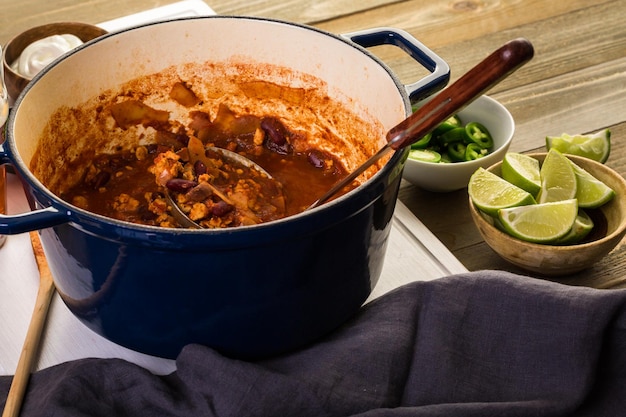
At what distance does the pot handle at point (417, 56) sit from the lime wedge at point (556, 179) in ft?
1.01

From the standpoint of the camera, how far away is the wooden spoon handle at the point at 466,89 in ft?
3.43

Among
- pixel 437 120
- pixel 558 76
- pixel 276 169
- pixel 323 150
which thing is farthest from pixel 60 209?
pixel 558 76

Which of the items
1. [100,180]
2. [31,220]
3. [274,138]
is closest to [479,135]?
[274,138]

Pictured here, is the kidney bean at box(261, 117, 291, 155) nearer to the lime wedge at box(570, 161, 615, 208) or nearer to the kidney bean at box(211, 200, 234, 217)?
the kidney bean at box(211, 200, 234, 217)

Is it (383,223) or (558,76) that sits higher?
(383,223)

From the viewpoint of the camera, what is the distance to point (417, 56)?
1.43 metres

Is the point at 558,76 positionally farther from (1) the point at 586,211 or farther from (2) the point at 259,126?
(2) the point at 259,126

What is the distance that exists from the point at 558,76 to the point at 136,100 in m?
1.03

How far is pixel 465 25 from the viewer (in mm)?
2291

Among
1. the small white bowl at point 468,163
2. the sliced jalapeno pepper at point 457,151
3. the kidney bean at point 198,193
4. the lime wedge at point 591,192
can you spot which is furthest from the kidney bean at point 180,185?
the lime wedge at point 591,192

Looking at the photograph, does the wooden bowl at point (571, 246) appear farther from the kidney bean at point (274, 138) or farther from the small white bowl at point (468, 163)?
the kidney bean at point (274, 138)

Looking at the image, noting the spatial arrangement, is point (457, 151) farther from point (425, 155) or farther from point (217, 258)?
point (217, 258)

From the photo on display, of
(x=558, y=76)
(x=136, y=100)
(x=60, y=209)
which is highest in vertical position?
(x=60, y=209)

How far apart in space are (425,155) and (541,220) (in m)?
0.29
